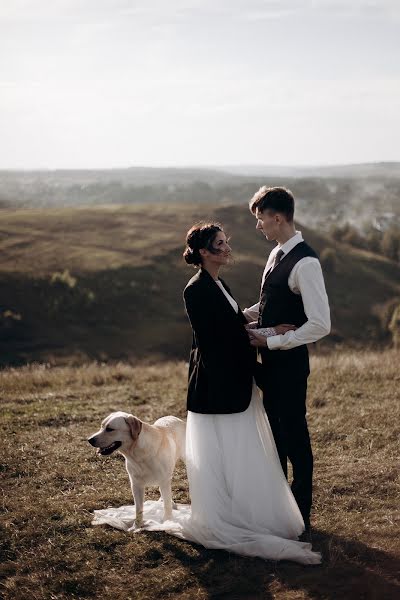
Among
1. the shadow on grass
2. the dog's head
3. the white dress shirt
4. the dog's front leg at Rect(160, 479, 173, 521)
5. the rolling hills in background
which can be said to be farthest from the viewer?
the rolling hills in background

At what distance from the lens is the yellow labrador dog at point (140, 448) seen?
536 centimetres

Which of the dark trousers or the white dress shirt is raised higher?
the white dress shirt

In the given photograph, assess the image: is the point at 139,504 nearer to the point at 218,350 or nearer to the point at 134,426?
the point at 134,426

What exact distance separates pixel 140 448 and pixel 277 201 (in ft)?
7.60

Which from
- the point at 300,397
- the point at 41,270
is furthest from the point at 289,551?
the point at 41,270

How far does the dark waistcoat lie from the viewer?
16.9ft

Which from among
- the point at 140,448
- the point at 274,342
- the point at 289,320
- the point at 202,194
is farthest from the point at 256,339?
the point at 202,194

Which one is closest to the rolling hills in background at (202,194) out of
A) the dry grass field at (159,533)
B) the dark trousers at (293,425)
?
the dry grass field at (159,533)

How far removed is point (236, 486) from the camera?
521 centimetres

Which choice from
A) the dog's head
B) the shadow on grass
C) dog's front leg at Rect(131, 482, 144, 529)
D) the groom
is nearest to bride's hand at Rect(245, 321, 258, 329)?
the groom

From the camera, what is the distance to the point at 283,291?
5176 millimetres

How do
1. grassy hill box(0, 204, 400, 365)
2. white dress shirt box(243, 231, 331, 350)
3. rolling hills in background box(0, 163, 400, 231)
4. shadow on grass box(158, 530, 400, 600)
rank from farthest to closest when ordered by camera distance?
rolling hills in background box(0, 163, 400, 231) < grassy hill box(0, 204, 400, 365) < white dress shirt box(243, 231, 331, 350) < shadow on grass box(158, 530, 400, 600)

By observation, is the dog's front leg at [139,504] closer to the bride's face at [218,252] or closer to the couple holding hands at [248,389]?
the couple holding hands at [248,389]

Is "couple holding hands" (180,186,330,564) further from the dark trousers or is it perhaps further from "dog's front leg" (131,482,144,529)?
"dog's front leg" (131,482,144,529)
